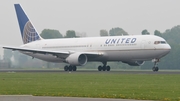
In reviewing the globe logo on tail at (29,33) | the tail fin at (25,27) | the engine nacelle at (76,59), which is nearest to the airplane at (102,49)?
the engine nacelle at (76,59)

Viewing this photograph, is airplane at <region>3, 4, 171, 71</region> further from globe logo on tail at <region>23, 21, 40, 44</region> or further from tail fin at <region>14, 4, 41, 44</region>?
tail fin at <region>14, 4, 41, 44</region>

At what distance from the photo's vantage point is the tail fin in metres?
72.6

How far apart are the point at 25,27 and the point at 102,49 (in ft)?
47.4

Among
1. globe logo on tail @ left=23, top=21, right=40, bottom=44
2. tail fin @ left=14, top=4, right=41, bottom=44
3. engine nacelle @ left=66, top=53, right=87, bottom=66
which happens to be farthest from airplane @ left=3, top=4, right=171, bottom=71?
tail fin @ left=14, top=4, right=41, bottom=44

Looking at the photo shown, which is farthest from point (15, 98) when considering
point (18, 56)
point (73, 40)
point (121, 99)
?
point (18, 56)

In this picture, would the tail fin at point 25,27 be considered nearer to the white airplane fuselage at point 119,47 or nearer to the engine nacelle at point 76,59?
the white airplane fuselage at point 119,47

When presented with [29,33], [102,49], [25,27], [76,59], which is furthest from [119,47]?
[25,27]

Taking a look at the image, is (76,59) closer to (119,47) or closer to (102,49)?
(102,49)

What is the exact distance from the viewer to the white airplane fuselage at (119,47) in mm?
59531

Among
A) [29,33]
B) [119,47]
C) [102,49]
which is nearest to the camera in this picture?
[119,47]

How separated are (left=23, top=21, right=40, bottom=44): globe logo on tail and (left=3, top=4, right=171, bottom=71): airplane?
22.6 inches

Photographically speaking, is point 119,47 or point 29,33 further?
point 29,33

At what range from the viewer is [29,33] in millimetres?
72812

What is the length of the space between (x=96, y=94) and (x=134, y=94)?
1.79m
